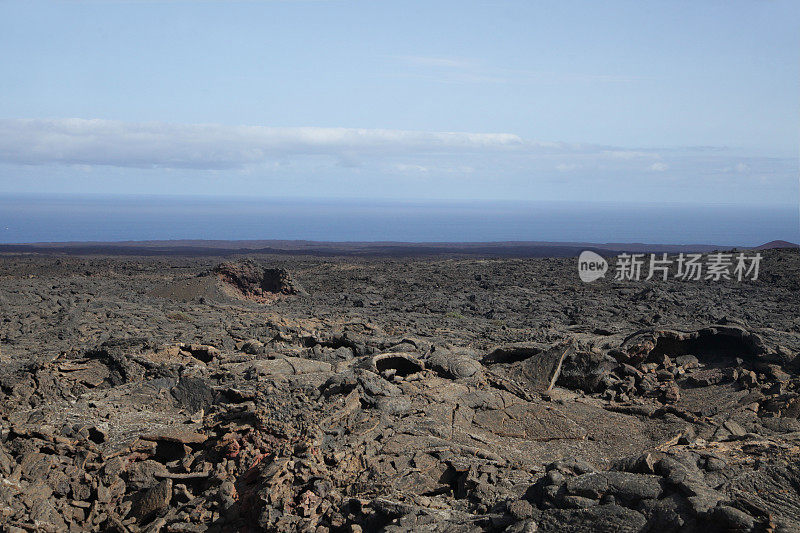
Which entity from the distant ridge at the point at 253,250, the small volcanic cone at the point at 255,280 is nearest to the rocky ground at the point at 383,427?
the small volcanic cone at the point at 255,280

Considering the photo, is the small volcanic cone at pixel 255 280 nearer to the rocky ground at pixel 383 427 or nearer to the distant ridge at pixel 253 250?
the rocky ground at pixel 383 427

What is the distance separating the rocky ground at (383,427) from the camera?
542cm

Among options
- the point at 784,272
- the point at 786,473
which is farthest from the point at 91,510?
the point at 784,272

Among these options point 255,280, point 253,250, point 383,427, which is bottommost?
point 383,427

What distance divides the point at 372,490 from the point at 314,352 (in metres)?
5.54

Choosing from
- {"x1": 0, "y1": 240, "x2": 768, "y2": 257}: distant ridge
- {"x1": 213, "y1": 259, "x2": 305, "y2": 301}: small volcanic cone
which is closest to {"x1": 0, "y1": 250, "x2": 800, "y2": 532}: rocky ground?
{"x1": 213, "y1": 259, "x2": 305, "y2": 301}: small volcanic cone

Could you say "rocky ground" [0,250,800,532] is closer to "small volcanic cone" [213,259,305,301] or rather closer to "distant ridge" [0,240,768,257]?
"small volcanic cone" [213,259,305,301]

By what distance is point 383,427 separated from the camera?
7871 millimetres

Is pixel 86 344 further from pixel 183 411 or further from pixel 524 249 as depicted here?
pixel 524 249

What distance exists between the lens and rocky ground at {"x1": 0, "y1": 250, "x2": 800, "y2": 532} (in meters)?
5.42

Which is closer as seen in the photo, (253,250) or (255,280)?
(255,280)

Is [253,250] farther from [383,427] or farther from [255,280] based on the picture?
[383,427]

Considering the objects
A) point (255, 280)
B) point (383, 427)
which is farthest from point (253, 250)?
point (383, 427)

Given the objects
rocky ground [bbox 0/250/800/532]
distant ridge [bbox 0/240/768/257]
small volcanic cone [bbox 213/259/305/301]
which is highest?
distant ridge [bbox 0/240/768/257]
